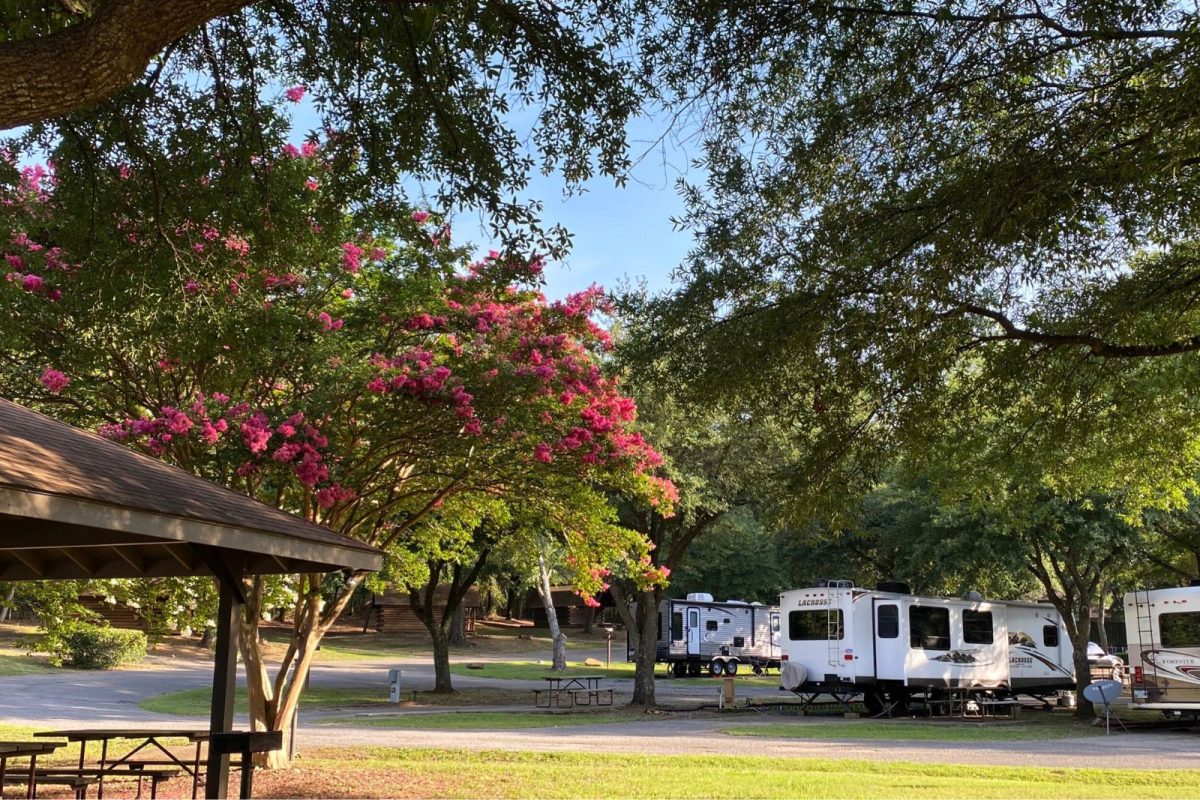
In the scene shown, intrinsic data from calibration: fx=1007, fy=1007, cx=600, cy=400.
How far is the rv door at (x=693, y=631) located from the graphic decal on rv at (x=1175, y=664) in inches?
678

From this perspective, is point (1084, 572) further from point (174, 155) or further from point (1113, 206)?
point (174, 155)

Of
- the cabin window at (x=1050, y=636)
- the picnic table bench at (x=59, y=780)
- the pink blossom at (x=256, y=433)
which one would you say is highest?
the pink blossom at (x=256, y=433)

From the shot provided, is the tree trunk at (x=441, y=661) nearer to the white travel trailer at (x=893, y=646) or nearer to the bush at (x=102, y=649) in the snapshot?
the white travel trailer at (x=893, y=646)

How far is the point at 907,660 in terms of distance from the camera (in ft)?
67.0

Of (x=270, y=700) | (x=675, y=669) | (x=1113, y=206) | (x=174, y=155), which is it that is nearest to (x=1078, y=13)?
(x=1113, y=206)

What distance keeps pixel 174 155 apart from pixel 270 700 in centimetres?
695

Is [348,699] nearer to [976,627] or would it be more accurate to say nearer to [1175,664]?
[976,627]

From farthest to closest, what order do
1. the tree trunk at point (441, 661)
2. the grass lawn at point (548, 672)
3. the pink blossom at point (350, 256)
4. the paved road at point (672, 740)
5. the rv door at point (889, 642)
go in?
the grass lawn at point (548, 672)
the tree trunk at point (441, 661)
the rv door at point (889, 642)
the paved road at point (672, 740)
the pink blossom at point (350, 256)

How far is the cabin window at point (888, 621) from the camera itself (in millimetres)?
20594

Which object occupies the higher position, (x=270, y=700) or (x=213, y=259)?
(x=213, y=259)

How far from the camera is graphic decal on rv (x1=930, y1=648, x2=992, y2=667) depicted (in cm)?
2109

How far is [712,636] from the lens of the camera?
113 feet

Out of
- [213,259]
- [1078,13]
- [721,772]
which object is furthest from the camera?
[721,772]

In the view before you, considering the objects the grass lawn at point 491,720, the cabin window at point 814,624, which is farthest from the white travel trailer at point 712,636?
the grass lawn at point 491,720
